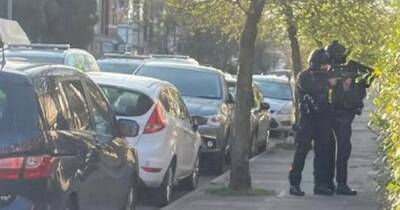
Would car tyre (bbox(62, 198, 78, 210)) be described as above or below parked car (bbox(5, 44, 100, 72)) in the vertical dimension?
below

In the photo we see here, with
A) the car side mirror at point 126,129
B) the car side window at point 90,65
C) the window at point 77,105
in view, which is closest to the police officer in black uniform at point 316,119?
the car side mirror at point 126,129

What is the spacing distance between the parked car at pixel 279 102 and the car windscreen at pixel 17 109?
19.4m

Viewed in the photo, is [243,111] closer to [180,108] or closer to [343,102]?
[180,108]

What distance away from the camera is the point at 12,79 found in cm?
730

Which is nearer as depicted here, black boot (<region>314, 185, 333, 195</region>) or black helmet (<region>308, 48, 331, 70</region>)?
black helmet (<region>308, 48, 331, 70</region>)

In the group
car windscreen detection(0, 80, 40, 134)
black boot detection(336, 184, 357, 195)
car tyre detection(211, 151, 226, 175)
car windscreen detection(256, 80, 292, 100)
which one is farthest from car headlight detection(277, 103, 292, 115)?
car windscreen detection(0, 80, 40, 134)

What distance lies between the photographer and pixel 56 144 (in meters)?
7.31

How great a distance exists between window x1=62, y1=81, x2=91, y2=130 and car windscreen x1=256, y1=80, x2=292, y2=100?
2095 centimetres

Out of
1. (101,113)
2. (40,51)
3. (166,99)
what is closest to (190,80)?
(40,51)

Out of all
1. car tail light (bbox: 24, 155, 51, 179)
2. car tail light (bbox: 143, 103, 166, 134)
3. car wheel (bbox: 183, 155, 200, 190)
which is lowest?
car wheel (bbox: 183, 155, 200, 190)

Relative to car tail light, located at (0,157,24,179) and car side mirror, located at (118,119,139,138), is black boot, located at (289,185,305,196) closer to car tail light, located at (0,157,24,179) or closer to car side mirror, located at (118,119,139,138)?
car side mirror, located at (118,119,139,138)

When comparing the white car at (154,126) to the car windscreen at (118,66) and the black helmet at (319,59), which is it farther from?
the car windscreen at (118,66)

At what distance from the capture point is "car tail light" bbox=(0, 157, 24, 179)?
684cm

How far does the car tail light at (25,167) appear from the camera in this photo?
269 inches
